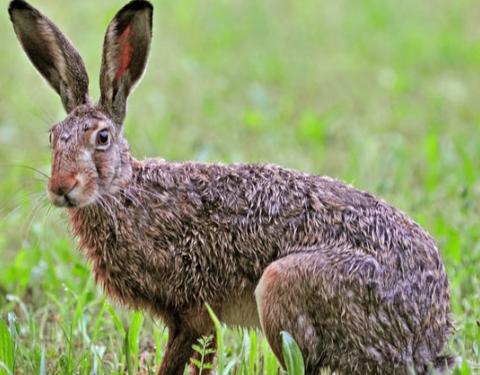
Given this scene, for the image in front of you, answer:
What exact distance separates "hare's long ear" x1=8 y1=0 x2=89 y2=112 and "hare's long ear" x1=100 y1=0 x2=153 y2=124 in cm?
12

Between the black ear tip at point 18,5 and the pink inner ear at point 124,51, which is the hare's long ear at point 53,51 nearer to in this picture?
the black ear tip at point 18,5

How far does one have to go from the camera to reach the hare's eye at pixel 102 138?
4.75 metres

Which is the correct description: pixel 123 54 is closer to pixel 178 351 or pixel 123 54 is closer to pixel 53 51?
pixel 53 51

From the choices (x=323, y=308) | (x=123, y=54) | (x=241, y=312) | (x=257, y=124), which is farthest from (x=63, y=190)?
(x=257, y=124)

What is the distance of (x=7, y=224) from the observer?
282 inches

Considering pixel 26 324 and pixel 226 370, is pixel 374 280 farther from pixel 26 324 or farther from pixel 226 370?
pixel 26 324

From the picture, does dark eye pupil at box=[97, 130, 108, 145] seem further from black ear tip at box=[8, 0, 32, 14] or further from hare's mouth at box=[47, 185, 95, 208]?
black ear tip at box=[8, 0, 32, 14]

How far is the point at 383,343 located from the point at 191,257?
0.95 meters

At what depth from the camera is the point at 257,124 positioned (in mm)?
9305

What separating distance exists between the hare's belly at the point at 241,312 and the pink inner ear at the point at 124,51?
119 centimetres

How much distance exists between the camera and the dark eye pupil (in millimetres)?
4754

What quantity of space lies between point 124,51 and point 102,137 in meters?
0.47

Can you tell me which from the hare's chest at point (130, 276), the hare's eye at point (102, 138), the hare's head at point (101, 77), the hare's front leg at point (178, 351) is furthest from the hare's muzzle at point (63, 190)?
the hare's front leg at point (178, 351)

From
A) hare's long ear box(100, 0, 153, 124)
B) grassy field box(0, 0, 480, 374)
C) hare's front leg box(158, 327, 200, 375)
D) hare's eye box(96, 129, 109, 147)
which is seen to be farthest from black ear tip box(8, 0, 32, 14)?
hare's front leg box(158, 327, 200, 375)
